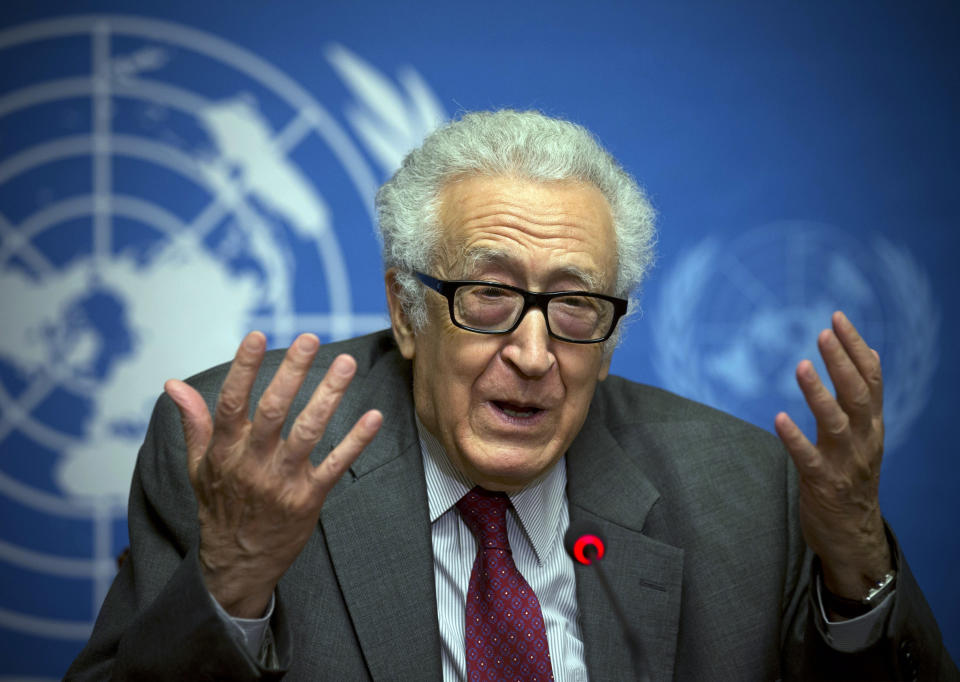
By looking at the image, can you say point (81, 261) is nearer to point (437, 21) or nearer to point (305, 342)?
point (437, 21)

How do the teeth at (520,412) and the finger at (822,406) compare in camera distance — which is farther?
the teeth at (520,412)

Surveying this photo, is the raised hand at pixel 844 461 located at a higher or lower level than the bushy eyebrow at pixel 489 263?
lower

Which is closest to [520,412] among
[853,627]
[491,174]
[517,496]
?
[517,496]

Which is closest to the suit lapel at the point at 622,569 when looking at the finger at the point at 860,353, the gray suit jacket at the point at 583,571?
the gray suit jacket at the point at 583,571

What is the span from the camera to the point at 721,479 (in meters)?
1.98

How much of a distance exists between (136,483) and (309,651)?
0.58 m

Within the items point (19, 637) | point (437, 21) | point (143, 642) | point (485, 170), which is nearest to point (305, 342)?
point (143, 642)

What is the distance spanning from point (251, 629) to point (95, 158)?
2.08m

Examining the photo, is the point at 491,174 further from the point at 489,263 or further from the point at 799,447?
the point at 799,447

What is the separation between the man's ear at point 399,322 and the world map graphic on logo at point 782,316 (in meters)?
1.37


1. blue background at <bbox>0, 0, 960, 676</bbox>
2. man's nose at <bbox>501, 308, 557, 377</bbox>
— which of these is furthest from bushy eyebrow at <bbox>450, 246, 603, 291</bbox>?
blue background at <bbox>0, 0, 960, 676</bbox>

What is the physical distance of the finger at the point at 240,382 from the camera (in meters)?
1.24

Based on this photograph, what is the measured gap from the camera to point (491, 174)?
1.81 meters

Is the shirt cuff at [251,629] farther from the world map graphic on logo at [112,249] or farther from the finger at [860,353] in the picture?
the world map graphic on logo at [112,249]
